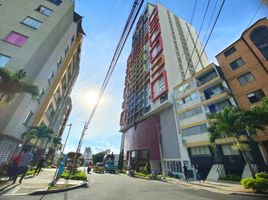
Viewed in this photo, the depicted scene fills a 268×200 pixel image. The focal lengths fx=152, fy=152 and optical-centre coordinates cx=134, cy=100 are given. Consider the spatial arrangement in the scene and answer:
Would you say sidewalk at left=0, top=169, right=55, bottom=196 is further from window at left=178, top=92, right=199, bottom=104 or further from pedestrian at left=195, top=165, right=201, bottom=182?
window at left=178, top=92, right=199, bottom=104

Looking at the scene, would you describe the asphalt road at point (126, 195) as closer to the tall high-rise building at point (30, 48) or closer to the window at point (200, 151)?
the tall high-rise building at point (30, 48)

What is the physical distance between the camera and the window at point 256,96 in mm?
21666

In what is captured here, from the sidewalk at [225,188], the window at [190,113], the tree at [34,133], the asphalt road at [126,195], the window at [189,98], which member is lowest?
the asphalt road at [126,195]

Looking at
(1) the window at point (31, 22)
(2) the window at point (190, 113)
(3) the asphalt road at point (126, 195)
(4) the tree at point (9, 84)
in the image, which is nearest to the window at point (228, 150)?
(2) the window at point (190, 113)

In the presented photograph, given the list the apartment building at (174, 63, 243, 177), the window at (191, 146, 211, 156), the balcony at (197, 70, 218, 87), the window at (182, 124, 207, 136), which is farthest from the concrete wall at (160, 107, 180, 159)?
the balcony at (197, 70, 218, 87)

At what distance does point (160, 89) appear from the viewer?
43406 millimetres

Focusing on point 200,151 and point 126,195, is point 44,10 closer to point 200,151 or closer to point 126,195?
point 126,195

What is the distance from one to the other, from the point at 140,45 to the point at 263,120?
200 feet

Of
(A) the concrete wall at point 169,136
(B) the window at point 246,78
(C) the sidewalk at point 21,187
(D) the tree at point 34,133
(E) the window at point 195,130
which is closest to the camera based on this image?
(C) the sidewalk at point 21,187

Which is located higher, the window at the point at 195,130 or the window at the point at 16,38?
the window at the point at 16,38

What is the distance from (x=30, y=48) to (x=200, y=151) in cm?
3161

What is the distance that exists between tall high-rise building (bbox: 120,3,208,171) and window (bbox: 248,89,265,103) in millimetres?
15128

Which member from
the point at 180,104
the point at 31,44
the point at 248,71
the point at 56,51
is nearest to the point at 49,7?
the point at 56,51

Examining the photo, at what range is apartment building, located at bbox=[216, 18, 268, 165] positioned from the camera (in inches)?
854
